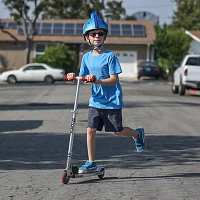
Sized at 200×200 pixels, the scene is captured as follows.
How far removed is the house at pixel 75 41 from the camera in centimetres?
5188

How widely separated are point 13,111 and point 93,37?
10762mm

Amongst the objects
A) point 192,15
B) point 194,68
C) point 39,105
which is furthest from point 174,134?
point 192,15

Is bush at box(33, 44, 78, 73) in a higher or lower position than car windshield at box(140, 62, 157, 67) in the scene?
higher

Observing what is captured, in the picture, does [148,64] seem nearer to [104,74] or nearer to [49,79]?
[49,79]

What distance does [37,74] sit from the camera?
129 feet

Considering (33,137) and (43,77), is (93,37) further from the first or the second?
(43,77)

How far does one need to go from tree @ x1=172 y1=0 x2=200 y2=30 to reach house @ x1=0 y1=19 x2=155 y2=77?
1746 cm

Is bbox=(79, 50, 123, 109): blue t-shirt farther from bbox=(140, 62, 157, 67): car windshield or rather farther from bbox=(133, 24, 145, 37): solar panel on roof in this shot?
bbox=(133, 24, 145, 37): solar panel on roof

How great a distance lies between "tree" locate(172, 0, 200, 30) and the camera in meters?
70.2

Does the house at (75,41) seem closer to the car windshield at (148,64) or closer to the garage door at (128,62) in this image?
the garage door at (128,62)

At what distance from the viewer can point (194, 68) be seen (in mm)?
25672

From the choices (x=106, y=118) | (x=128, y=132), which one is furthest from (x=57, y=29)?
(x=106, y=118)

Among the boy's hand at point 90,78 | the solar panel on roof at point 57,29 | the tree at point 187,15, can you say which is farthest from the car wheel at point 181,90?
the tree at point 187,15

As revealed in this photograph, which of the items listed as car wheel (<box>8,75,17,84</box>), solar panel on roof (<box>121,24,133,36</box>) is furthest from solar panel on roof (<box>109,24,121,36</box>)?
car wheel (<box>8,75,17,84</box>)
